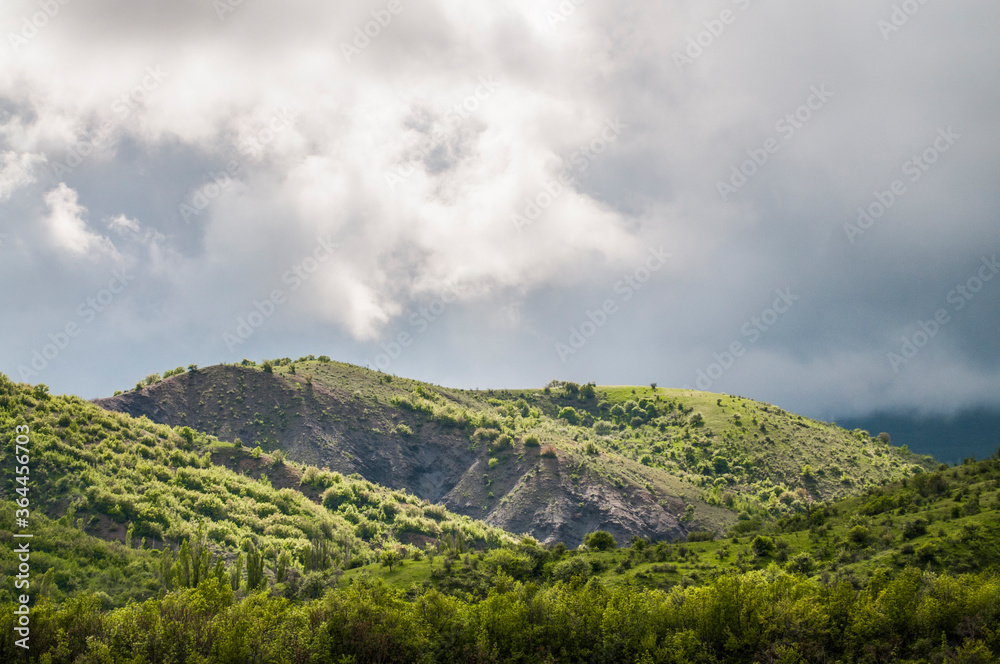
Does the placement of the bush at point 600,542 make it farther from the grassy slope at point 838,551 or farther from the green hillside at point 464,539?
the grassy slope at point 838,551

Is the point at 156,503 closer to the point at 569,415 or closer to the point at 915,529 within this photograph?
the point at 915,529

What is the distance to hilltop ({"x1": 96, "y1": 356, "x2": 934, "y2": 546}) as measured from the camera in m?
113

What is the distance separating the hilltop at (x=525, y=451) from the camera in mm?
112875

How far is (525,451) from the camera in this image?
419 feet

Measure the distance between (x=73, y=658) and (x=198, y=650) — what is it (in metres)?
5.96

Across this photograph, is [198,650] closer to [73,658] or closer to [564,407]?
[73,658]

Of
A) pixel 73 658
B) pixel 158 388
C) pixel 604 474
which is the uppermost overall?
pixel 158 388

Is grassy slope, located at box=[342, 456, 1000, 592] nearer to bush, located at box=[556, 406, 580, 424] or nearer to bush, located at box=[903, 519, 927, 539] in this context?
bush, located at box=[903, 519, 927, 539]

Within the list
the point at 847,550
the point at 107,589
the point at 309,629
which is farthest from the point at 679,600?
the point at 107,589

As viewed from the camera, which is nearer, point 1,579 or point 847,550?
point 1,579

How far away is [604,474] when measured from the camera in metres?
119

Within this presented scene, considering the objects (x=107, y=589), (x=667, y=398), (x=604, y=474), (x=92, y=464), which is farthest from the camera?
(x=667, y=398)

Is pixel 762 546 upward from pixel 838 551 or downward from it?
upward

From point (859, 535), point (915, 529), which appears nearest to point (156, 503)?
point (859, 535)
